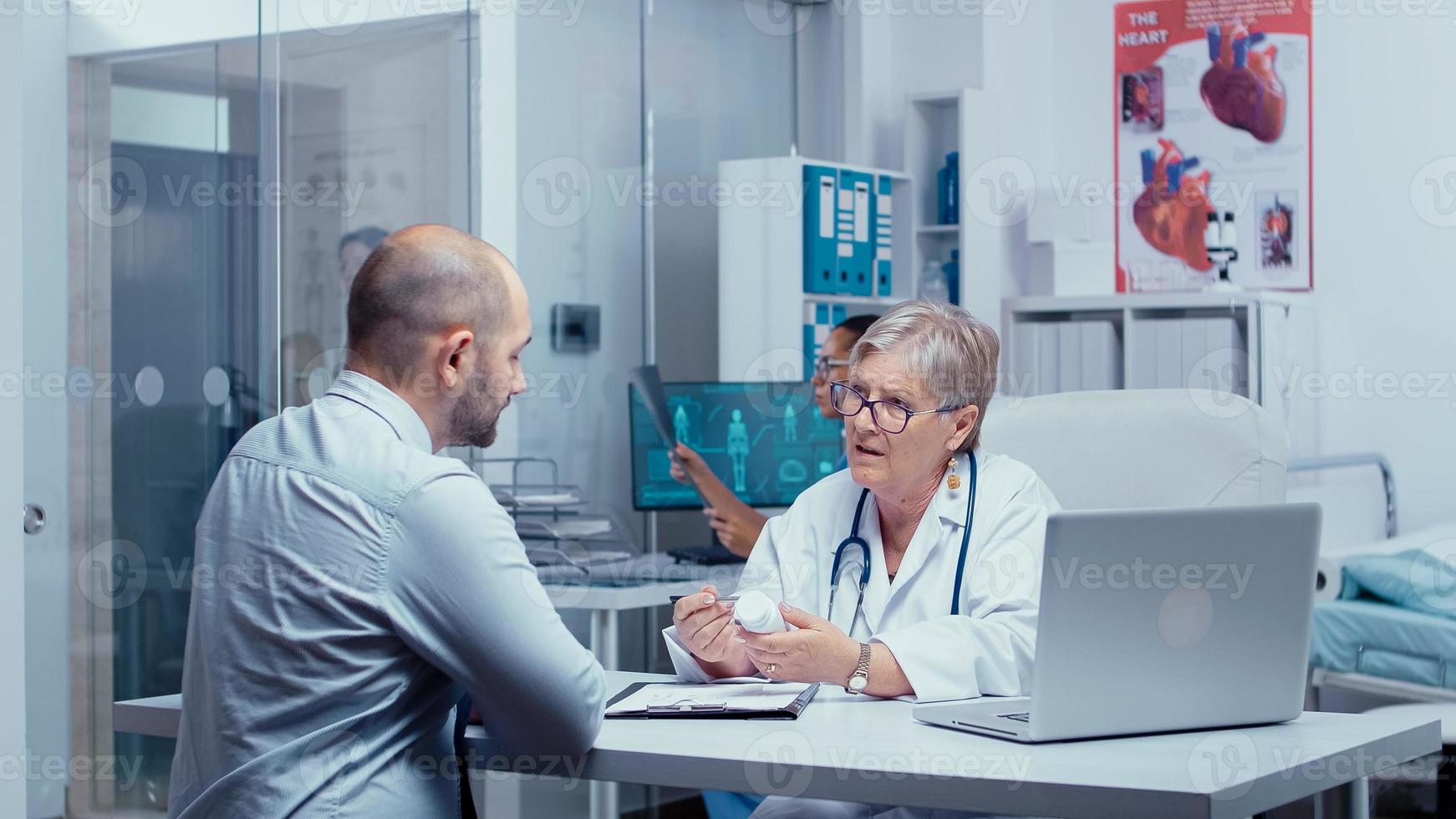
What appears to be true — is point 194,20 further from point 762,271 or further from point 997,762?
point 997,762

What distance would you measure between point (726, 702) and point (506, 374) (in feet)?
1.57

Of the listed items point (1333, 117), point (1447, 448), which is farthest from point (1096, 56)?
point (1447, 448)

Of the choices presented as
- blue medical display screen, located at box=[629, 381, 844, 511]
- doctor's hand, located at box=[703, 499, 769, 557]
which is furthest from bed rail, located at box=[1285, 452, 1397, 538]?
doctor's hand, located at box=[703, 499, 769, 557]

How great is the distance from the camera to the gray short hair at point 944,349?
2230mm

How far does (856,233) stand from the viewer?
16.1 ft

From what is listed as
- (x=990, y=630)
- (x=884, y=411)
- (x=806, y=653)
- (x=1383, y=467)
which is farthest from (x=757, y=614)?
(x=1383, y=467)

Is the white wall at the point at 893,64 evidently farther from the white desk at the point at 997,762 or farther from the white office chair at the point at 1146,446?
the white desk at the point at 997,762

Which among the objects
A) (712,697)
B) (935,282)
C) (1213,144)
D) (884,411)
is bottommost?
(712,697)

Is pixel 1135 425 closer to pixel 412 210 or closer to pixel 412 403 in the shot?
pixel 412 403

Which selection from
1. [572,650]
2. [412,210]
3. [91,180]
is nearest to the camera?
[572,650]

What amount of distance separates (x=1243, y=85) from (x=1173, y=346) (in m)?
1.02

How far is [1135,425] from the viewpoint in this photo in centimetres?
242

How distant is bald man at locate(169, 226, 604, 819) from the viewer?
1.62 meters

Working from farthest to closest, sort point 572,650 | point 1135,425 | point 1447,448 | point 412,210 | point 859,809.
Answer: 1. point 1447,448
2. point 412,210
3. point 1135,425
4. point 859,809
5. point 572,650
